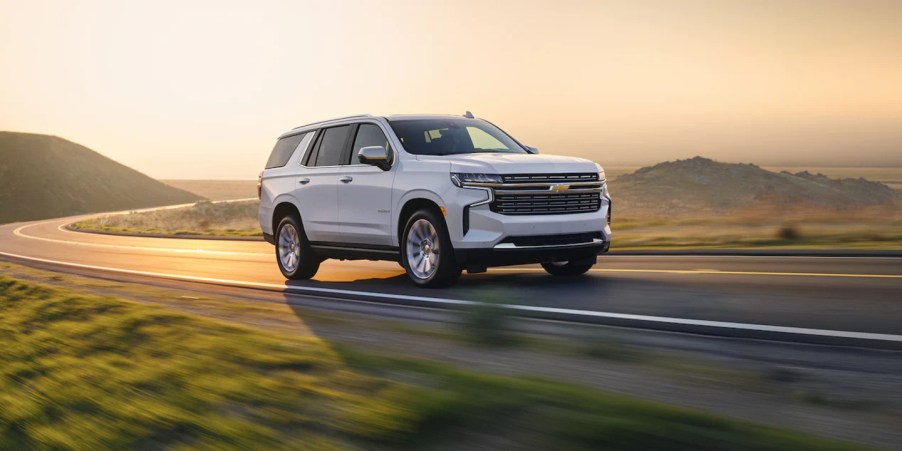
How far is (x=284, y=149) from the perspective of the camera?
14.1 m

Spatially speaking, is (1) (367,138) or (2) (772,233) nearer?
(1) (367,138)

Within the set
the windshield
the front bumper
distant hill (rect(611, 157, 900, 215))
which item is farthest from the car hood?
distant hill (rect(611, 157, 900, 215))

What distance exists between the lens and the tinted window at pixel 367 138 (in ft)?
39.5

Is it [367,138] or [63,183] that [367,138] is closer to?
[367,138]

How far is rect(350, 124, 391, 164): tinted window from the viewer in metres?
12.1

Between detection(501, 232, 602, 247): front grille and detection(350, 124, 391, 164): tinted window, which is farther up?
detection(350, 124, 391, 164): tinted window

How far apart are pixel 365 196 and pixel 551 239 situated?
2665 mm

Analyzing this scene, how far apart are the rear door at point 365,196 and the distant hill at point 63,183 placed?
414 feet

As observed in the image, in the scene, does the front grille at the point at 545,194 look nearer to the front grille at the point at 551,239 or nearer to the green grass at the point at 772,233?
the front grille at the point at 551,239

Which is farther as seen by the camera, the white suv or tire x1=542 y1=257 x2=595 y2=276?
tire x1=542 y1=257 x2=595 y2=276

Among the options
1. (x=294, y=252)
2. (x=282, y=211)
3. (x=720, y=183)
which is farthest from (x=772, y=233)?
(x=720, y=183)

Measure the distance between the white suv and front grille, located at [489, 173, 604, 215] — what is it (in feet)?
0.04

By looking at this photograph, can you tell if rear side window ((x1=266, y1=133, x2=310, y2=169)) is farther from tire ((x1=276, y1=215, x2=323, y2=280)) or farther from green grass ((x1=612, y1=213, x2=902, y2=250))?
green grass ((x1=612, y1=213, x2=902, y2=250))

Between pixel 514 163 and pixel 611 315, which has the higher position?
pixel 514 163
